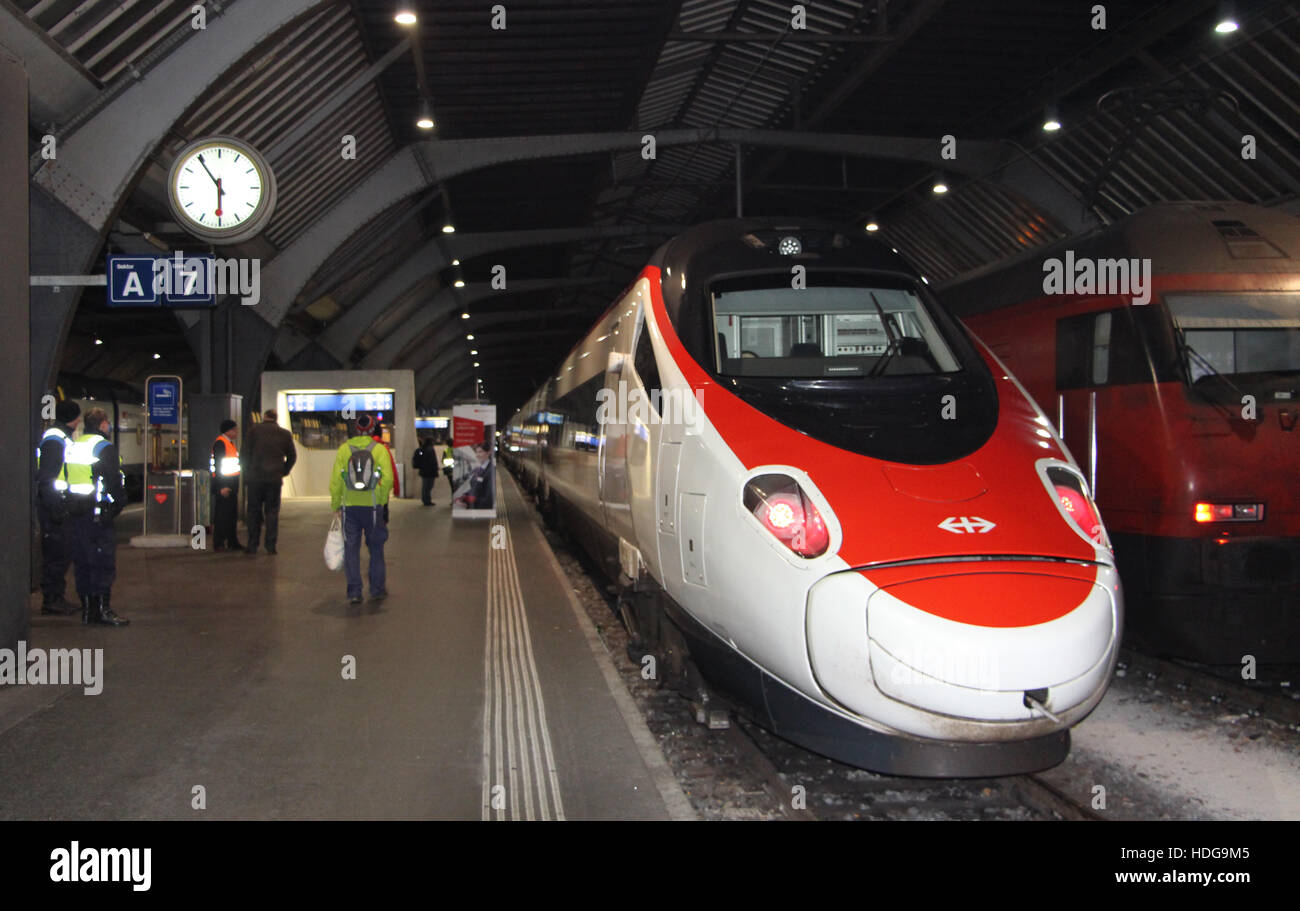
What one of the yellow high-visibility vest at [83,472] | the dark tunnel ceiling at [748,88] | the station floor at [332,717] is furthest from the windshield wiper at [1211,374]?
the yellow high-visibility vest at [83,472]

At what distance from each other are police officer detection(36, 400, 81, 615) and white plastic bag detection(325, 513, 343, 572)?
2007 millimetres

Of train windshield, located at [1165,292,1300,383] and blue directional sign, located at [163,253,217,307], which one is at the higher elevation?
blue directional sign, located at [163,253,217,307]

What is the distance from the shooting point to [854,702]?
4.19m

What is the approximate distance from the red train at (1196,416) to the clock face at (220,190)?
8207mm

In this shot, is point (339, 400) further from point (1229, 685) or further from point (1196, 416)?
point (1229, 685)

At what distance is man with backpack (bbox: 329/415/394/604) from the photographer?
31.1 feet

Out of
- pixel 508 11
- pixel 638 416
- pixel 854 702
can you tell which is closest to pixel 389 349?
pixel 508 11

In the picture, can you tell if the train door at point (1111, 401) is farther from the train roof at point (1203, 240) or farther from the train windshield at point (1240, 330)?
the train roof at point (1203, 240)

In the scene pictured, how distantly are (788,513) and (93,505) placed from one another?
5985mm

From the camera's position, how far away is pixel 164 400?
14.7 meters

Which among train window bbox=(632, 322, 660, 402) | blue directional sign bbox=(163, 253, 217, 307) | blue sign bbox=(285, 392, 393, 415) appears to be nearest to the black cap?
blue directional sign bbox=(163, 253, 217, 307)

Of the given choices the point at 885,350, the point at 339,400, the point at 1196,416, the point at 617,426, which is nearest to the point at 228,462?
the point at 617,426

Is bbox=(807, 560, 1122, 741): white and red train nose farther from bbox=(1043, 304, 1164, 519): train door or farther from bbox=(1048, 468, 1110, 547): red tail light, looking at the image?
bbox=(1043, 304, 1164, 519): train door

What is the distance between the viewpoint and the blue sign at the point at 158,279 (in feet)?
34.1
